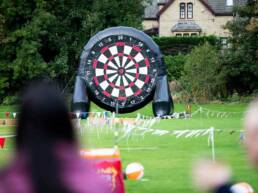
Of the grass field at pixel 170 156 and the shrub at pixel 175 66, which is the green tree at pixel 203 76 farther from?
the grass field at pixel 170 156

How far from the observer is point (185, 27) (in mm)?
75688

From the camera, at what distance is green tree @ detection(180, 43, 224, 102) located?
47.8 meters

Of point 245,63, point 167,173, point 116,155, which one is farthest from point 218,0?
point 116,155

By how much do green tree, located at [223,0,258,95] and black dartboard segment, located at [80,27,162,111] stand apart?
22141mm

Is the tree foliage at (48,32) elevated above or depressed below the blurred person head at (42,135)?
above

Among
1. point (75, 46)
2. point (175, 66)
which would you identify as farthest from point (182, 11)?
point (75, 46)

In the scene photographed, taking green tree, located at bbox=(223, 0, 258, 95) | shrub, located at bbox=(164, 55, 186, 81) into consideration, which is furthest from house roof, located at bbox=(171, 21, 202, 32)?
green tree, located at bbox=(223, 0, 258, 95)

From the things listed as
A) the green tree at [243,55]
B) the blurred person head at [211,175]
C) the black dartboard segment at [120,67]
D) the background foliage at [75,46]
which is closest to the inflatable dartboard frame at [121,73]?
the black dartboard segment at [120,67]

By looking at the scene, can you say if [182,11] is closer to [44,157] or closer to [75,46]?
[75,46]

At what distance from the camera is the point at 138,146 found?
19172 millimetres

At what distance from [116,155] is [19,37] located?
3935 cm

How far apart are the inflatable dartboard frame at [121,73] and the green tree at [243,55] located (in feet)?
72.5

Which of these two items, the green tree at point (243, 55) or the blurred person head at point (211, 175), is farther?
the green tree at point (243, 55)

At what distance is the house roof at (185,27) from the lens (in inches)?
2980
